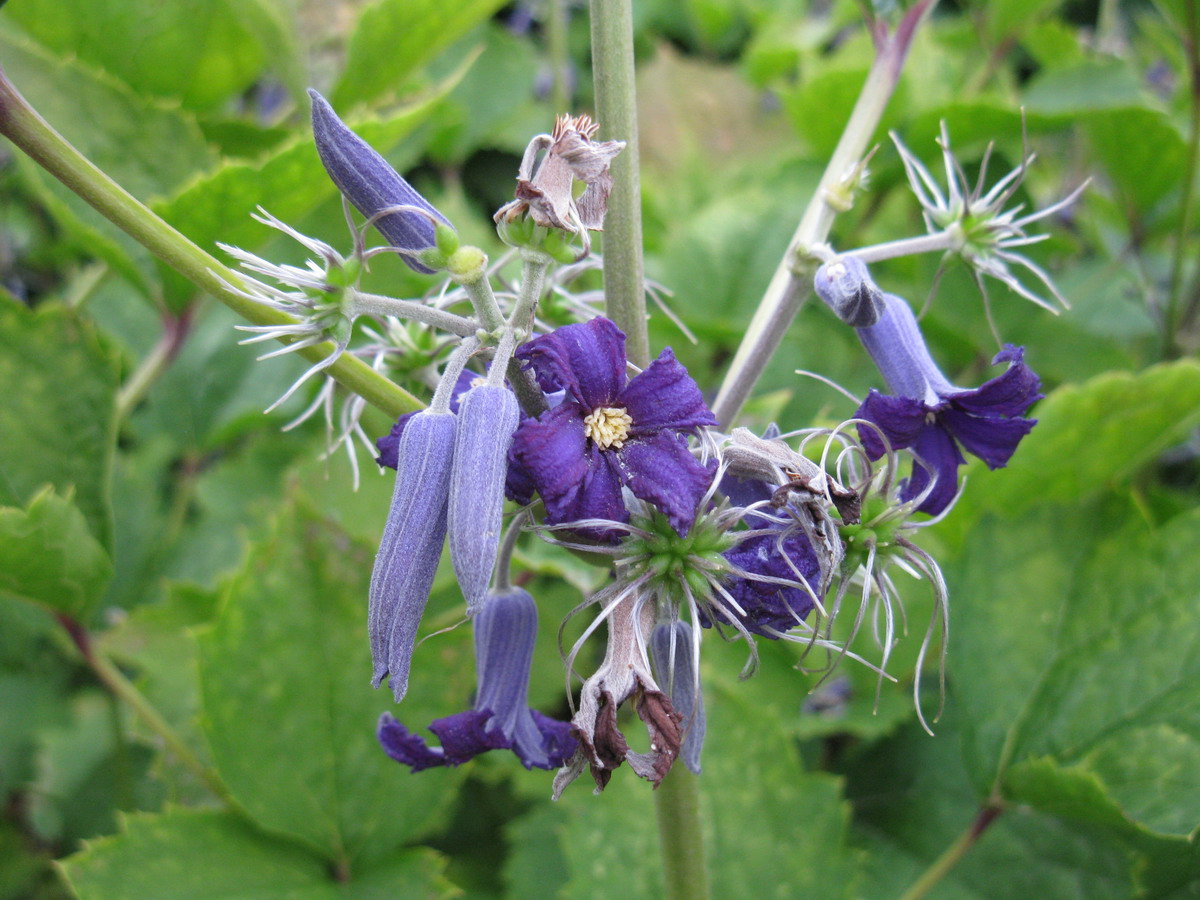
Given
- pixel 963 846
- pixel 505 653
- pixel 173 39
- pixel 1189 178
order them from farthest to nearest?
pixel 1189 178, pixel 173 39, pixel 963 846, pixel 505 653

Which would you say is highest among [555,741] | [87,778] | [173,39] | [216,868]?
[173,39]

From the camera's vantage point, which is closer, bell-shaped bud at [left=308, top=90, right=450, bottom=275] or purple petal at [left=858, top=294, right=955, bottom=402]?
bell-shaped bud at [left=308, top=90, right=450, bottom=275]

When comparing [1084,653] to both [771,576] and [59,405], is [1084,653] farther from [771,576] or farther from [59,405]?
[59,405]

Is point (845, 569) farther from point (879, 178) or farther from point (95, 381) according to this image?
point (879, 178)

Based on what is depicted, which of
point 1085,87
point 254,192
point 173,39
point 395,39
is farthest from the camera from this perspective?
point 1085,87

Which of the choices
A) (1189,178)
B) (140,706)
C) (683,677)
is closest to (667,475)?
(683,677)

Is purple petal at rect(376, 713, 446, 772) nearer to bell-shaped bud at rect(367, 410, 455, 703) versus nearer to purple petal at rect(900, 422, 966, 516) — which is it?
bell-shaped bud at rect(367, 410, 455, 703)

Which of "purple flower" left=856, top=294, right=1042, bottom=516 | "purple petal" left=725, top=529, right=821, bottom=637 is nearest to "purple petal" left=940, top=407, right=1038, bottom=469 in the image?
"purple flower" left=856, top=294, right=1042, bottom=516
